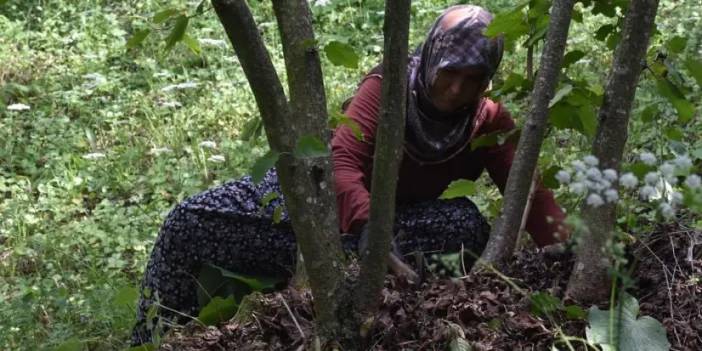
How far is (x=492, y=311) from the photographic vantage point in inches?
81.1

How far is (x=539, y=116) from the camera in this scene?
2197 millimetres

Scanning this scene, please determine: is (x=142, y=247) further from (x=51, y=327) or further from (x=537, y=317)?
(x=537, y=317)

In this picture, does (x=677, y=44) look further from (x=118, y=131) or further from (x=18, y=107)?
(x=18, y=107)

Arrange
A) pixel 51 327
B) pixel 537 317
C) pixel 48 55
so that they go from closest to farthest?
pixel 537 317 → pixel 51 327 → pixel 48 55

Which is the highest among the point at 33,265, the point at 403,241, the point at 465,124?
the point at 465,124

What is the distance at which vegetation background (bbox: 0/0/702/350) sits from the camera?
3.44 meters

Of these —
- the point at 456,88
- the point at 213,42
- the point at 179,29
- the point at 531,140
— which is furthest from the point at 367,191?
the point at 213,42

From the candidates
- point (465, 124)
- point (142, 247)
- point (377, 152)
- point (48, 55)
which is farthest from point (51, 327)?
point (48, 55)

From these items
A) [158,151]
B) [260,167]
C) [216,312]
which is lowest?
[158,151]

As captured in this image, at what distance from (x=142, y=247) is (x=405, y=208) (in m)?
1.25

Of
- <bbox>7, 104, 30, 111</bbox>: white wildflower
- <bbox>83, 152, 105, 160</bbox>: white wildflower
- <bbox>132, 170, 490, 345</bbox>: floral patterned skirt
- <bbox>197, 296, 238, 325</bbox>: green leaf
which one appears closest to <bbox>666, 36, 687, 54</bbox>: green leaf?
<bbox>132, 170, 490, 345</bbox>: floral patterned skirt

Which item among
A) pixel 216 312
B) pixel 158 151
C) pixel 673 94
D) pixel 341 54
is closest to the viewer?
pixel 341 54

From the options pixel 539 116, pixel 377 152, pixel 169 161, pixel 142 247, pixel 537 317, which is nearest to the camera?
pixel 377 152

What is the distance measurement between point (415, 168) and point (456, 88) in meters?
0.33
